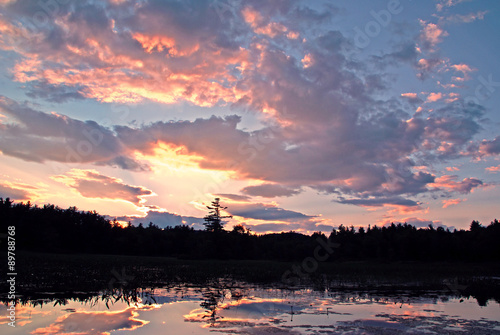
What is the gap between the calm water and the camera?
11.9 metres

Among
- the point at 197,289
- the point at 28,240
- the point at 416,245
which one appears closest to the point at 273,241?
the point at 416,245

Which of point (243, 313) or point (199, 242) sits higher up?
point (199, 242)

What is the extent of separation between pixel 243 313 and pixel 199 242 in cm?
8653

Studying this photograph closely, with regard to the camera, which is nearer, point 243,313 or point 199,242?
point 243,313

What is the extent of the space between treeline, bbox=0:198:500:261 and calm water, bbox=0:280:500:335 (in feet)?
216

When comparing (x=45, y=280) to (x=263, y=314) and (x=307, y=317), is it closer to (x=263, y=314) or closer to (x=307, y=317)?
(x=263, y=314)

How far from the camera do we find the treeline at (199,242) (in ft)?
280

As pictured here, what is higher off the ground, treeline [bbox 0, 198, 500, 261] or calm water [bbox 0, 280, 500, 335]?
treeline [bbox 0, 198, 500, 261]

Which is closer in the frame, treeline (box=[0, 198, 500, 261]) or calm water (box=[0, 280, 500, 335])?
calm water (box=[0, 280, 500, 335])

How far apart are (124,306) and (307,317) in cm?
755

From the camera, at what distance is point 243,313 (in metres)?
14.6

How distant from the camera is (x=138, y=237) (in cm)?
11125

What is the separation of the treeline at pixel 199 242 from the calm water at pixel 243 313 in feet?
216

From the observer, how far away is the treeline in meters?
85.2
